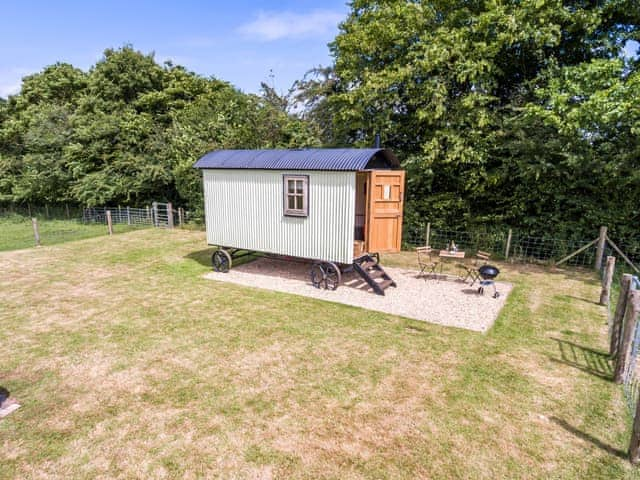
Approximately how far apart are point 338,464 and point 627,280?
556cm

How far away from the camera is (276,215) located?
9305mm

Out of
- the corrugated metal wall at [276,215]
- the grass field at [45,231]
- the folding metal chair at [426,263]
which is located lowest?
the grass field at [45,231]

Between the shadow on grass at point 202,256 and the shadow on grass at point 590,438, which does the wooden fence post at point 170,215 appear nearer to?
the shadow on grass at point 202,256

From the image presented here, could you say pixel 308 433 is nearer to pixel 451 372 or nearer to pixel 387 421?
pixel 387 421

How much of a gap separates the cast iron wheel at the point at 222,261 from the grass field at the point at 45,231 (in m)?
8.77

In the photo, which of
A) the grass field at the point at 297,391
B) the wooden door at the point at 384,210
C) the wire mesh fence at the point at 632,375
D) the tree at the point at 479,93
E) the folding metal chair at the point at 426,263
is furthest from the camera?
the tree at the point at 479,93

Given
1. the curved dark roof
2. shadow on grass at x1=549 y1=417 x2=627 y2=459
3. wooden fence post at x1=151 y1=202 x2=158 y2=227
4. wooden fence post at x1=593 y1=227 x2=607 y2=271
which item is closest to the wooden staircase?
the curved dark roof

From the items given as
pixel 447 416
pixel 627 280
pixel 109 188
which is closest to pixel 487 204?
pixel 627 280

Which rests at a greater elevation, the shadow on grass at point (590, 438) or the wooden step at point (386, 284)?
the wooden step at point (386, 284)

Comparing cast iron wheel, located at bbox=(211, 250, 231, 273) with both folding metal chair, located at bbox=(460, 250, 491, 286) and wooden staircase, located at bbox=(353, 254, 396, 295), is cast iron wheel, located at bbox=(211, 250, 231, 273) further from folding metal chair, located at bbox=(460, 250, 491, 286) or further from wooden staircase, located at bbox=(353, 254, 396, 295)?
folding metal chair, located at bbox=(460, 250, 491, 286)

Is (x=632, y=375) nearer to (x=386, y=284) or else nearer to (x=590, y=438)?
(x=590, y=438)

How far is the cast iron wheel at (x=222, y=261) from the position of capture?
10.3 meters

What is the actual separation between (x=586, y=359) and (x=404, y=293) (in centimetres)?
376

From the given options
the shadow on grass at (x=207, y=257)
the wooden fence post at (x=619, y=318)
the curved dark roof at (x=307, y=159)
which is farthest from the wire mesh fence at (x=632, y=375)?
the shadow on grass at (x=207, y=257)
